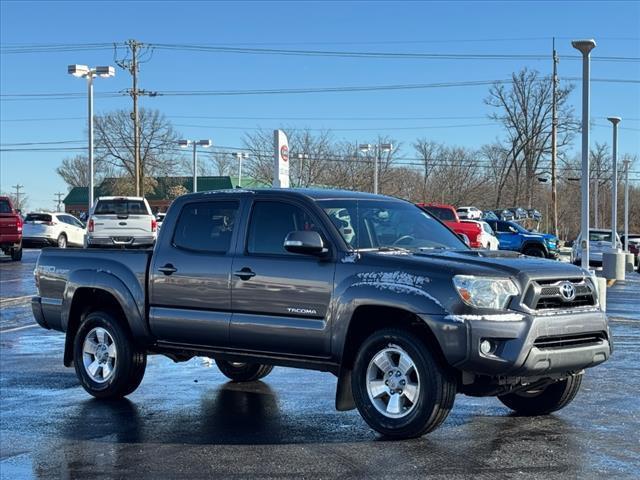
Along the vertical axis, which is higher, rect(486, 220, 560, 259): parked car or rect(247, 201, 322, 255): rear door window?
rect(247, 201, 322, 255): rear door window

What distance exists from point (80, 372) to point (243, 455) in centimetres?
292

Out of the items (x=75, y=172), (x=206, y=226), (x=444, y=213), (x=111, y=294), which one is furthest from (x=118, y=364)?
(x=75, y=172)

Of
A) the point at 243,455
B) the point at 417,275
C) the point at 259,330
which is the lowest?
the point at 243,455

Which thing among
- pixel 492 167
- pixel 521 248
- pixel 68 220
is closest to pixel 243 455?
pixel 521 248

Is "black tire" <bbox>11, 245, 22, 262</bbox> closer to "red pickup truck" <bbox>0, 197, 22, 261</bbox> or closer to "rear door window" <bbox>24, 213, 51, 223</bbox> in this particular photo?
"red pickup truck" <bbox>0, 197, 22, 261</bbox>

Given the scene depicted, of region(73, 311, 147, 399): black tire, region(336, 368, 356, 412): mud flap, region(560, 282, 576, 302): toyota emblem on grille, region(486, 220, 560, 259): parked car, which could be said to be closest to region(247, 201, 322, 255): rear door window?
region(336, 368, 356, 412): mud flap

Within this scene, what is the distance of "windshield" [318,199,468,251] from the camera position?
723cm

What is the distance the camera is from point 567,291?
659cm

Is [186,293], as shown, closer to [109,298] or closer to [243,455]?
[109,298]

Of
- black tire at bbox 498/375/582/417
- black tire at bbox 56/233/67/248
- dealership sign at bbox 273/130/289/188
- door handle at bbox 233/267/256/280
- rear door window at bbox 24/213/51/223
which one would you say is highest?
dealership sign at bbox 273/130/289/188

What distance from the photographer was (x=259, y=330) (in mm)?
7242

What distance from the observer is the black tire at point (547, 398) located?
7.33 metres

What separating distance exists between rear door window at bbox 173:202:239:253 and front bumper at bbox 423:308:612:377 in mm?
2227

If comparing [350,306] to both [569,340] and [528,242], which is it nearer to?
[569,340]
